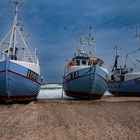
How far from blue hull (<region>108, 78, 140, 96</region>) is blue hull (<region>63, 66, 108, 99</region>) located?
28.6ft

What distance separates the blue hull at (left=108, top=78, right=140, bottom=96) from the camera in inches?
1383

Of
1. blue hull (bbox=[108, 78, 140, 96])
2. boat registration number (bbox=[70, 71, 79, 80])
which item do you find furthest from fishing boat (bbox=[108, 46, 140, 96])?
boat registration number (bbox=[70, 71, 79, 80])

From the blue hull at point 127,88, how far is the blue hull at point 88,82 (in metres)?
8.73

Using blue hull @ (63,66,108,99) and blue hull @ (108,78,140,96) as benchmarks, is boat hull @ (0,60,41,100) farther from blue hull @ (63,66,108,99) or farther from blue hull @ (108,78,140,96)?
blue hull @ (108,78,140,96)

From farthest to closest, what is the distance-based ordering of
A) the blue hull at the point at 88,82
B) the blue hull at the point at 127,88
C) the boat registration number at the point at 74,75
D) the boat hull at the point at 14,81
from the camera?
the blue hull at the point at 127,88 → the boat registration number at the point at 74,75 → the blue hull at the point at 88,82 → the boat hull at the point at 14,81

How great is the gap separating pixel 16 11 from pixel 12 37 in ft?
9.17

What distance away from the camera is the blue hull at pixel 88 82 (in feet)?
84.8

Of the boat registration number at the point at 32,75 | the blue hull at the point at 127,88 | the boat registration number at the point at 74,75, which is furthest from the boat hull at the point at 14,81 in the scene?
the blue hull at the point at 127,88

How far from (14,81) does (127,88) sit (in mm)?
20412

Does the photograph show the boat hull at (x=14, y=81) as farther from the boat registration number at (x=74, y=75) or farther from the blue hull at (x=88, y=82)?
the blue hull at (x=88, y=82)

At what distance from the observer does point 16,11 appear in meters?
25.7

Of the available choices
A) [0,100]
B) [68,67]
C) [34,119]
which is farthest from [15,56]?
[34,119]

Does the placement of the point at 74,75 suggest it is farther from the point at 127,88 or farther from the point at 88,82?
the point at 127,88

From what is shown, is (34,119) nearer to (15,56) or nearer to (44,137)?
(44,137)
